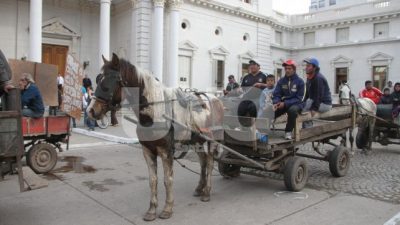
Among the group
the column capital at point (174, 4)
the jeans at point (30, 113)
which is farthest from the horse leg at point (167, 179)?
the column capital at point (174, 4)

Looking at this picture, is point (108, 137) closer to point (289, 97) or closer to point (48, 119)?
point (48, 119)

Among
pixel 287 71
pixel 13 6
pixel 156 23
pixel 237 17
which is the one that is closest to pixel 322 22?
pixel 237 17

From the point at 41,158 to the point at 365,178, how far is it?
22.5 ft

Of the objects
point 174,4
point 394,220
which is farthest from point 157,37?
point 394,220

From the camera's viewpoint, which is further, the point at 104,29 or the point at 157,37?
the point at 157,37

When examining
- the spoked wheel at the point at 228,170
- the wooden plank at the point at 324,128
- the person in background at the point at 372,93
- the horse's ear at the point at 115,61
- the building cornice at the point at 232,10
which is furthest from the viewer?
the building cornice at the point at 232,10

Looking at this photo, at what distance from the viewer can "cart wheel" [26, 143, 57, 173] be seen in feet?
25.2

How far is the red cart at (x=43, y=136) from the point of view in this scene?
766 centimetres

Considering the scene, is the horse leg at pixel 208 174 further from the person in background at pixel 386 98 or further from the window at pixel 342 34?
the window at pixel 342 34

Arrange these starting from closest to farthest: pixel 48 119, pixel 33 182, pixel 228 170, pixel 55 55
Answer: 1. pixel 33 182
2. pixel 228 170
3. pixel 48 119
4. pixel 55 55

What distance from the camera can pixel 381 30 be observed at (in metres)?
32.9

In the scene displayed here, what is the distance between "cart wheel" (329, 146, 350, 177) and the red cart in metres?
5.81

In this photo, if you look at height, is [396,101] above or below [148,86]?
below

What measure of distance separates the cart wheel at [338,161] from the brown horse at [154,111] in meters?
3.17
